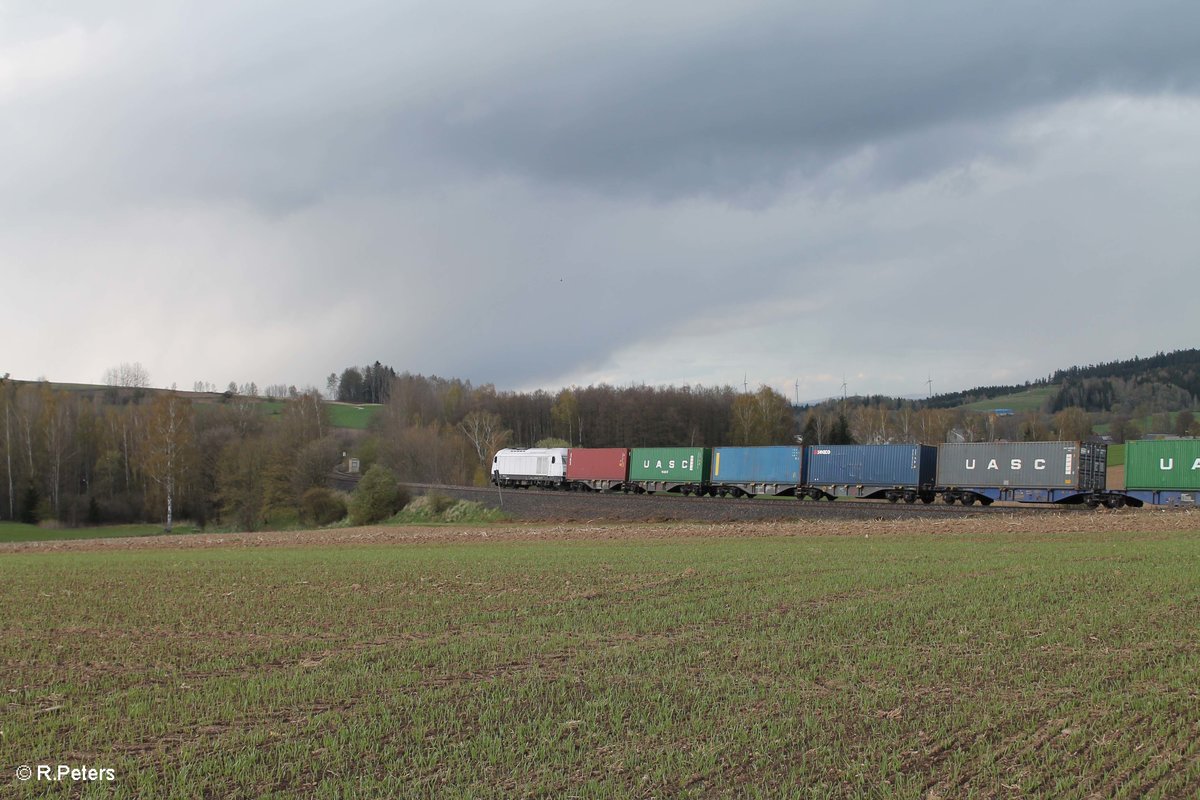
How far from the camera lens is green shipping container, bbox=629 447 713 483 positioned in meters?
60.4

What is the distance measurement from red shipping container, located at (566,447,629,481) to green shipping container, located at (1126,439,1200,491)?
33.9m

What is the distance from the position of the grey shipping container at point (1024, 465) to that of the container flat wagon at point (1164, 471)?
2.13 metres

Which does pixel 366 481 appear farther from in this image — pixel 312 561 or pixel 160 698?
pixel 160 698

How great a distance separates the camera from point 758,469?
5616cm

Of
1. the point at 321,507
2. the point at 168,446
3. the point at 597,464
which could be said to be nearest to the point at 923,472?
the point at 597,464

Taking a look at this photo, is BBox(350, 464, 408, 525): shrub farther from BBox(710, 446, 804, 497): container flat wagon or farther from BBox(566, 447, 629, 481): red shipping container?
BBox(710, 446, 804, 497): container flat wagon

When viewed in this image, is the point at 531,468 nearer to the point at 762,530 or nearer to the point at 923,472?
the point at 923,472

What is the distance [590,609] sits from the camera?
579 inches

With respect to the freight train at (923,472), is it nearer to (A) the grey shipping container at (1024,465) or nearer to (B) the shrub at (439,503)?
(A) the grey shipping container at (1024,465)

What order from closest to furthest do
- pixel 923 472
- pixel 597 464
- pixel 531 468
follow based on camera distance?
pixel 923 472 < pixel 597 464 < pixel 531 468

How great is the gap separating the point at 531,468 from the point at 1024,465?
4248 cm

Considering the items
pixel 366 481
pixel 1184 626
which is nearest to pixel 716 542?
pixel 1184 626

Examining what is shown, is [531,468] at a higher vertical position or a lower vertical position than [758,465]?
lower

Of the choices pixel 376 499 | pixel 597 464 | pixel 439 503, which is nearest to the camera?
pixel 439 503
